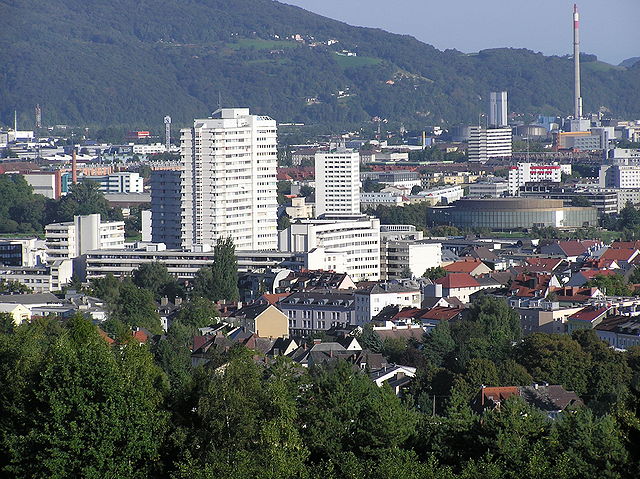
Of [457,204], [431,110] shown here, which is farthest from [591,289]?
[431,110]

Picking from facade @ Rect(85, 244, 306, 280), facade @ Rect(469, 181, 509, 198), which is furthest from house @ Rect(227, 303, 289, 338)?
facade @ Rect(469, 181, 509, 198)

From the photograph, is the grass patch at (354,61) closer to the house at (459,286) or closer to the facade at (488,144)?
the facade at (488,144)

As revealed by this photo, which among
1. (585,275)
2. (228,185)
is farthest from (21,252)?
(585,275)

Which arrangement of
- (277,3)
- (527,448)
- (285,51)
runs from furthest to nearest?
(277,3) → (285,51) → (527,448)

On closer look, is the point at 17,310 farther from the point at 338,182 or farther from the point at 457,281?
the point at 338,182

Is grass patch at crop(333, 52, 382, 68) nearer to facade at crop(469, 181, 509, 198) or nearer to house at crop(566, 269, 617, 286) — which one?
facade at crop(469, 181, 509, 198)

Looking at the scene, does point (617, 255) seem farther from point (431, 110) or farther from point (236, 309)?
point (431, 110)
